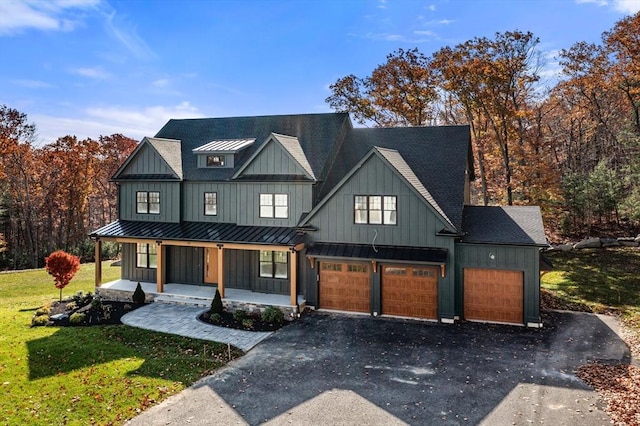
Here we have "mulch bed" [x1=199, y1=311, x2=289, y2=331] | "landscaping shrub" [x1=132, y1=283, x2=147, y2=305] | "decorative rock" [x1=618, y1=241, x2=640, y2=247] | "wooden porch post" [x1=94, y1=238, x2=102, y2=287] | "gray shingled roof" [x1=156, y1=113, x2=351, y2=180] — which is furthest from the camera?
"decorative rock" [x1=618, y1=241, x2=640, y2=247]

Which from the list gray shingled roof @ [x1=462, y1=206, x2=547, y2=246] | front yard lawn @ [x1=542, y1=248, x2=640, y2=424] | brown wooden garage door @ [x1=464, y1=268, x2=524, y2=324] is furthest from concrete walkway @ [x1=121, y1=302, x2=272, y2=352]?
front yard lawn @ [x1=542, y1=248, x2=640, y2=424]

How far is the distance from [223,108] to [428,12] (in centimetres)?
1603

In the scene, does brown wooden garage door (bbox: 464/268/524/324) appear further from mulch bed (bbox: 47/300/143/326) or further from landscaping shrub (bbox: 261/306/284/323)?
mulch bed (bbox: 47/300/143/326)

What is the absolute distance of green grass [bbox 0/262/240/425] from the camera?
8.99 meters

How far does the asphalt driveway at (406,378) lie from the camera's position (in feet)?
28.7

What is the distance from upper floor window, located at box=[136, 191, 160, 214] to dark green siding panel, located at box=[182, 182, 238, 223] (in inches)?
63.2

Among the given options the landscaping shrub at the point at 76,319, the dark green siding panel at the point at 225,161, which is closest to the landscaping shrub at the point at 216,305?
the landscaping shrub at the point at 76,319

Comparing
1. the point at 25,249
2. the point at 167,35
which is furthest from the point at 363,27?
the point at 25,249

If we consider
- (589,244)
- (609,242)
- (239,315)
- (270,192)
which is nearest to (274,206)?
(270,192)

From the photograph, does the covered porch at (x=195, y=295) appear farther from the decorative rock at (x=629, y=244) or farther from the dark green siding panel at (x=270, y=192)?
the decorative rock at (x=629, y=244)

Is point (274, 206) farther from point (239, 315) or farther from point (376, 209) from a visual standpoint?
point (239, 315)

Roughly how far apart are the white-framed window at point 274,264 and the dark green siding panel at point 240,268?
35 cm

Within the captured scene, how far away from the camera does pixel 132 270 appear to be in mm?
20844

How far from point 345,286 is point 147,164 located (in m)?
12.5
